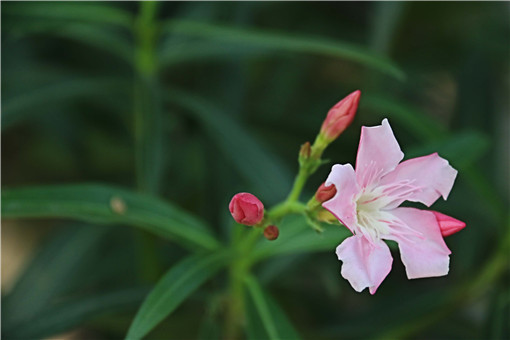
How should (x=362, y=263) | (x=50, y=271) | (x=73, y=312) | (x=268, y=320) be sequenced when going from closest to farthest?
(x=362, y=263) → (x=268, y=320) → (x=73, y=312) → (x=50, y=271)

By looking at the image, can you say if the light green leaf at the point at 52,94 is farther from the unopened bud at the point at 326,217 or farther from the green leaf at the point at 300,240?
the unopened bud at the point at 326,217

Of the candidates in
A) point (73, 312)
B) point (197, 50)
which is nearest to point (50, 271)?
point (73, 312)

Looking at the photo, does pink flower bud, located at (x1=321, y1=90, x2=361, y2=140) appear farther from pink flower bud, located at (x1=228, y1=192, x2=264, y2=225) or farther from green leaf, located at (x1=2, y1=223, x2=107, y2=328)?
green leaf, located at (x1=2, y1=223, x2=107, y2=328)

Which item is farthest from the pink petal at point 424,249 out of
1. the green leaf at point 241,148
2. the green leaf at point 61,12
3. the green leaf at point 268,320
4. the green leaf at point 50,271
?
the green leaf at point 50,271

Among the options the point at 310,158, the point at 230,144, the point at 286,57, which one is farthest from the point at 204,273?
the point at 286,57

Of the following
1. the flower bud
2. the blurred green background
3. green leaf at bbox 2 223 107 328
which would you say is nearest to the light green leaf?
the blurred green background

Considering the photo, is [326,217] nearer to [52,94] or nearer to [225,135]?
[225,135]
